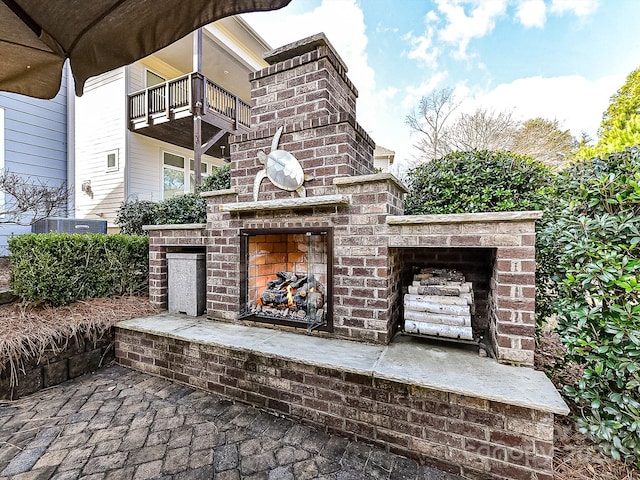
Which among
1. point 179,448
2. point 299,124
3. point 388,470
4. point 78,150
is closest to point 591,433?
point 388,470

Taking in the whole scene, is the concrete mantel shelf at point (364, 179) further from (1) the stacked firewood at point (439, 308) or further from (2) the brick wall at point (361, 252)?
(1) the stacked firewood at point (439, 308)

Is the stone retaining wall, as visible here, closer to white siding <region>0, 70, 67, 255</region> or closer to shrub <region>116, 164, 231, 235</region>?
shrub <region>116, 164, 231, 235</region>

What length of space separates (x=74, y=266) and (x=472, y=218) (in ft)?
12.9

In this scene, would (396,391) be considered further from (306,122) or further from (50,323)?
(50,323)

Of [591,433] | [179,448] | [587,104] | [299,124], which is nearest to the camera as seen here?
[591,433]

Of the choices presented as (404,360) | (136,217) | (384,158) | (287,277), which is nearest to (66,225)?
(136,217)

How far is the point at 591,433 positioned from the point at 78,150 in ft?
32.5

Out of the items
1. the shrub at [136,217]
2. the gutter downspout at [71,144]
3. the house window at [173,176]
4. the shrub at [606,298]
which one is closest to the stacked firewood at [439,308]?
the shrub at [606,298]

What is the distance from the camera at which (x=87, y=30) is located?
3.74ft

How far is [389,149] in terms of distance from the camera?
12344 millimetres

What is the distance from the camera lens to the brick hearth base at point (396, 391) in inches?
60.1

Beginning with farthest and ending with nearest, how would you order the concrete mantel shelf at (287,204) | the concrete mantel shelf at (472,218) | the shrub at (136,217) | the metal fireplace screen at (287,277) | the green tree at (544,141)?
the green tree at (544,141)
the shrub at (136,217)
the metal fireplace screen at (287,277)
the concrete mantel shelf at (287,204)
the concrete mantel shelf at (472,218)

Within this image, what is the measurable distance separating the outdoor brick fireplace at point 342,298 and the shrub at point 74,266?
441 millimetres

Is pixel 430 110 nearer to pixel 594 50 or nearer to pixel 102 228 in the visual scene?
pixel 594 50
